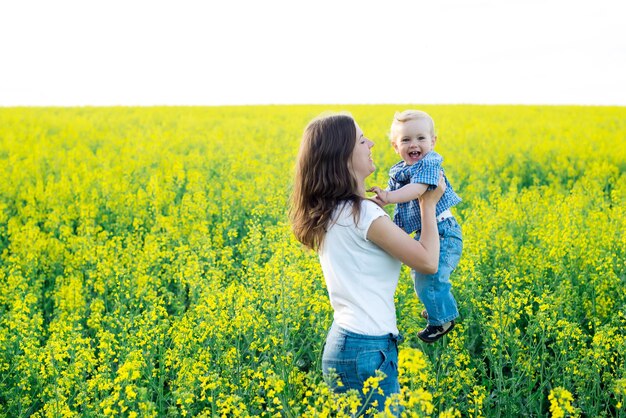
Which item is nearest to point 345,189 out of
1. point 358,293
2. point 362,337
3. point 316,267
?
point 358,293

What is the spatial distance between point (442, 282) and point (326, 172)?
102 centimetres

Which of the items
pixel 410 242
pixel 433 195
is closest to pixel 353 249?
pixel 410 242

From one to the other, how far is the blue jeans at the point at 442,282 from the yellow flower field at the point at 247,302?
34cm

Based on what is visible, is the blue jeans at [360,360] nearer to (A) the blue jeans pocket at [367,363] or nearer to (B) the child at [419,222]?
(A) the blue jeans pocket at [367,363]

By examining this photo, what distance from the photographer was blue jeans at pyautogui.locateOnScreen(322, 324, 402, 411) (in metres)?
2.77

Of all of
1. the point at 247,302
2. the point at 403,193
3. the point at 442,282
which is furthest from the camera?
the point at 247,302

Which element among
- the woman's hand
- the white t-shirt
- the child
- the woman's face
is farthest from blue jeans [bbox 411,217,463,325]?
the woman's face

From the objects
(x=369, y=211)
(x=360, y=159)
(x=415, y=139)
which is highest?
(x=415, y=139)

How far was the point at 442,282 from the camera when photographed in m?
3.43

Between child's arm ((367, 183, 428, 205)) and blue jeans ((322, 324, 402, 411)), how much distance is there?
0.65 meters

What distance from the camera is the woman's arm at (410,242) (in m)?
2.77

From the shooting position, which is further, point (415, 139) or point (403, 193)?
point (415, 139)

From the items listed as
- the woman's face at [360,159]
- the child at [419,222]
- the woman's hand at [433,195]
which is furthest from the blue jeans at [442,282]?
the woman's face at [360,159]

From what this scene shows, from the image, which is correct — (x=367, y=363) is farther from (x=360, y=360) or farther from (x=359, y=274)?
(x=359, y=274)
